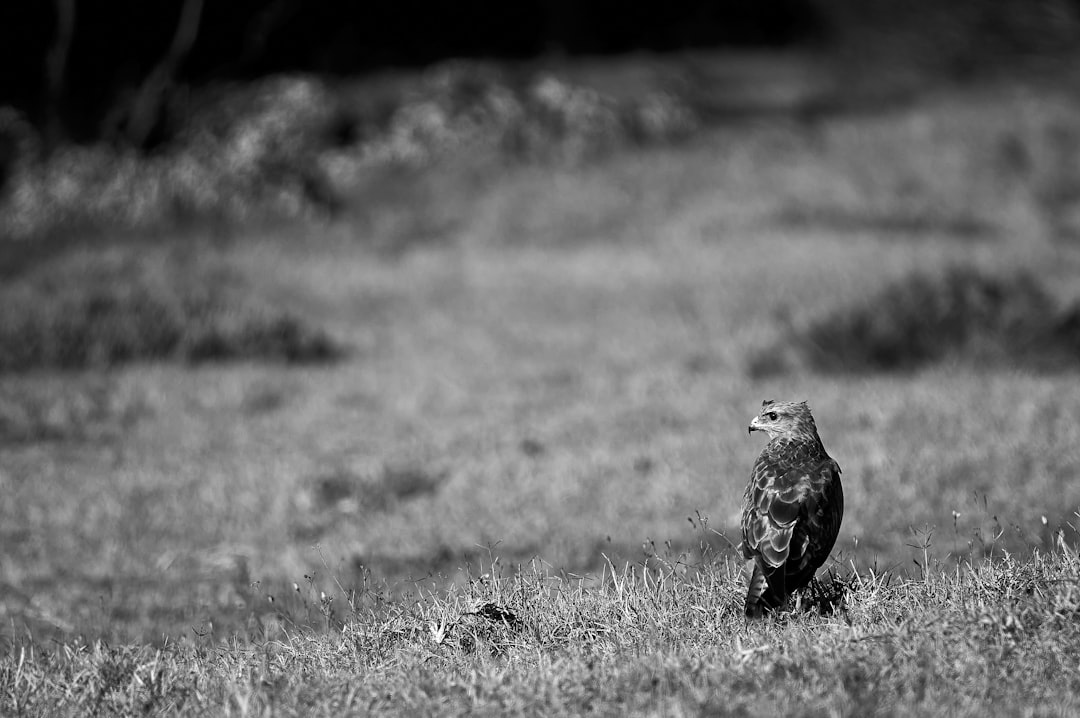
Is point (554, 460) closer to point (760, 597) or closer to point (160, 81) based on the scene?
point (760, 597)

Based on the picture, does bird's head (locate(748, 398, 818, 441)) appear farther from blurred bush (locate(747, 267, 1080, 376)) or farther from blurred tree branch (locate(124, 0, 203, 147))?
blurred tree branch (locate(124, 0, 203, 147))

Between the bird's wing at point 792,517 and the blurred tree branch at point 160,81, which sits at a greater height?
the bird's wing at point 792,517

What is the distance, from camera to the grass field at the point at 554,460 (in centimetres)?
359

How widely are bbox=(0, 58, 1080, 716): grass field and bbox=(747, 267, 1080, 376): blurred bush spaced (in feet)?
1.31

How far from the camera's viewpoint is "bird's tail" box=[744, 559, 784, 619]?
3850 mm

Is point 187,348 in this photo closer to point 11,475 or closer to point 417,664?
point 11,475

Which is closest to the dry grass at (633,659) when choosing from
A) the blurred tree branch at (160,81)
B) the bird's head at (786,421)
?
the bird's head at (786,421)

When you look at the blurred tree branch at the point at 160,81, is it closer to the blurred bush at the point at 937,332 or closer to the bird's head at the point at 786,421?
the blurred bush at the point at 937,332

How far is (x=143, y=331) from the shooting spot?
12922 mm

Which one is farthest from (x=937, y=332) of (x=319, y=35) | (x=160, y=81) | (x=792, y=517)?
(x=319, y=35)

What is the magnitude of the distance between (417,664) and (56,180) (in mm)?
17657

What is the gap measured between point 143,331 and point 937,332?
830cm

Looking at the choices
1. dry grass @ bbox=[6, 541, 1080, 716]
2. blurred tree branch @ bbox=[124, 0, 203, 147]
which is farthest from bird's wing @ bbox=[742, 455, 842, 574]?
blurred tree branch @ bbox=[124, 0, 203, 147]

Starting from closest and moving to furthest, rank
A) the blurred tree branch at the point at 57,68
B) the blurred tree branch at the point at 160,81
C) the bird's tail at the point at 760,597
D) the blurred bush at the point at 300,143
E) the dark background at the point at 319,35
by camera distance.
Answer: the bird's tail at the point at 760,597 → the blurred bush at the point at 300,143 → the blurred tree branch at the point at 57,68 → the blurred tree branch at the point at 160,81 → the dark background at the point at 319,35
